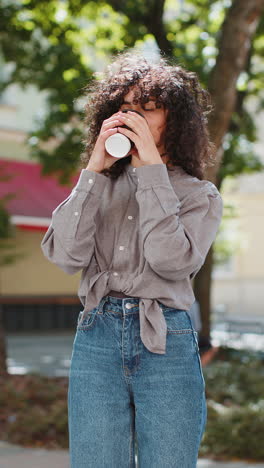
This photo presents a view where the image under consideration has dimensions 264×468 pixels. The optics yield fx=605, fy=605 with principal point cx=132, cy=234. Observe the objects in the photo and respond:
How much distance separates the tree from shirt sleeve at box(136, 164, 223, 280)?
639 cm

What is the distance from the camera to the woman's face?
200cm

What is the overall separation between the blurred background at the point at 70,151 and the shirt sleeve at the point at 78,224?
0.64 metres

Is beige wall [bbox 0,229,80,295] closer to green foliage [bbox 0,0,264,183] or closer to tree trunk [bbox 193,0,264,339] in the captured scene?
green foliage [bbox 0,0,264,183]

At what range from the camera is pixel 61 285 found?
1728 cm

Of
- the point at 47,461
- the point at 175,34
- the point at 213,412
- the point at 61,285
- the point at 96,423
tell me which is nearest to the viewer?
the point at 96,423

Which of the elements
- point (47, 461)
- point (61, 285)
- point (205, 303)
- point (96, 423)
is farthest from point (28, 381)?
point (61, 285)

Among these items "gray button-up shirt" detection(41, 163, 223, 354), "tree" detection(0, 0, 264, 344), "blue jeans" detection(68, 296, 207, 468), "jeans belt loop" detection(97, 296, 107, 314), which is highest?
"tree" detection(0, 0, 264, 344)

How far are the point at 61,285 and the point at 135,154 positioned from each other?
1553 cm

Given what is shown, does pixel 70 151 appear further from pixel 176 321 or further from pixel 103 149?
pixel 176 321

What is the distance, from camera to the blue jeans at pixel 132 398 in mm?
1872

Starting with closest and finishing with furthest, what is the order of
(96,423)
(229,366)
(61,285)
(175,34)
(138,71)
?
1. (96,423)
2. (138,71)
3. (229,366)
4. (175,34)
5. (61,285)

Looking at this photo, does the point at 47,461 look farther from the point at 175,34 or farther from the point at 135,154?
the point at 175,34

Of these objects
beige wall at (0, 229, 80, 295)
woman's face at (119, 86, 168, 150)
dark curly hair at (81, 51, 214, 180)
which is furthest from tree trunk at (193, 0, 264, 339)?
beige wall at (0, 229, 80, 295)

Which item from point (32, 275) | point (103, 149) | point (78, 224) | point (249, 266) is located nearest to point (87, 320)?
point (78, 224)
